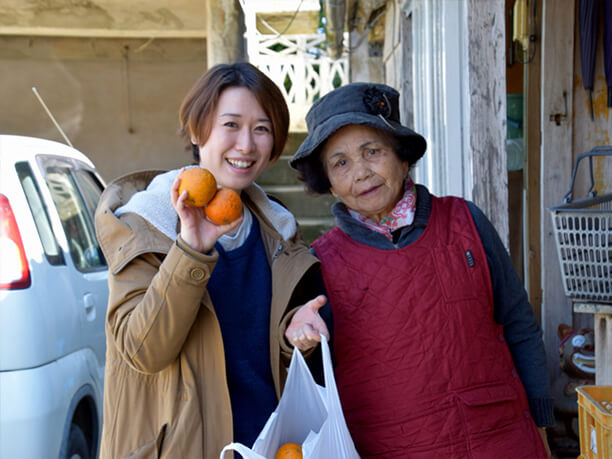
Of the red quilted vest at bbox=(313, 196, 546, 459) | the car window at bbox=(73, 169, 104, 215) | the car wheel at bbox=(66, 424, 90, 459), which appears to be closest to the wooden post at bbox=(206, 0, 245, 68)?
the car window at bbox=(73, 169, 104, 215)

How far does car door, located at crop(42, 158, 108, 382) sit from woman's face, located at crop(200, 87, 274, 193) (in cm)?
160

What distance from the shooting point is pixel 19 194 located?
276cm

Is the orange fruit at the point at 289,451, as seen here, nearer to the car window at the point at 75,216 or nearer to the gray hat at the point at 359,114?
the gray hat at the point at 359,114

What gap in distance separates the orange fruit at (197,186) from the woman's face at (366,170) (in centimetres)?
54

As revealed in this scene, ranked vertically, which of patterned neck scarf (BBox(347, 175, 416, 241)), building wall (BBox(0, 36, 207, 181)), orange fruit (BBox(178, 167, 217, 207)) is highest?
building wall (BBox(0, 36, 207, 181))

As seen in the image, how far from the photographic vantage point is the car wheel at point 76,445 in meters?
2.75

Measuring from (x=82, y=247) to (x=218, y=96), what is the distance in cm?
214

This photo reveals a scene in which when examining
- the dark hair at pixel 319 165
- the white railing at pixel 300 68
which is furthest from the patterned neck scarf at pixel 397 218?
the white railing at pixel 300 68

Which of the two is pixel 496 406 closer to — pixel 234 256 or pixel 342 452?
pixel 342 452

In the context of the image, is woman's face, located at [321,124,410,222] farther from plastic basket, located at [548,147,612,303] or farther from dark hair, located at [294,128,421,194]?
plastic basket, located at [548,147,612,303]

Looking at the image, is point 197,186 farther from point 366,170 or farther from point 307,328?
point 366,170

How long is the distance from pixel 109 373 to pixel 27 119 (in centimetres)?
1080

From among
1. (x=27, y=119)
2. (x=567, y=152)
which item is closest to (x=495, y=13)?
(x=567, y=152)

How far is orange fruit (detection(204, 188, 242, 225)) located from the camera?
146 centimetres
